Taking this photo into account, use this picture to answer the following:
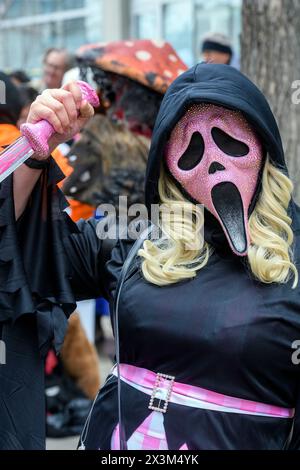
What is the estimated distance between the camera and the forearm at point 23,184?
1888 millimetres

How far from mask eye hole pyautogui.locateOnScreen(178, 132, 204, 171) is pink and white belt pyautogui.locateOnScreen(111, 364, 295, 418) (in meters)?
0.54

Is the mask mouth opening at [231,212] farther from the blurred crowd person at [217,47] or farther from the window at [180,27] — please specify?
the window at [180,27]

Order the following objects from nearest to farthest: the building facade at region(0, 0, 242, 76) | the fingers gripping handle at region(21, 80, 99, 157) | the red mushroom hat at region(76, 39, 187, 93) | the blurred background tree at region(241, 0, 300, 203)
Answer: the fingers gripping handle at region(21, 80, 99, 157) → the blurred background tree at region(241, 0, 300, 203) → the red mushroom hat at region(76, 39, 187, 93) → the building facade at region(0, 0, 242, 76)

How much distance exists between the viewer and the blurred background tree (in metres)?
3.34

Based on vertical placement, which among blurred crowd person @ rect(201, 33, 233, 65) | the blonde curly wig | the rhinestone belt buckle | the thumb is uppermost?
the thumb

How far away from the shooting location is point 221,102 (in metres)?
1.79

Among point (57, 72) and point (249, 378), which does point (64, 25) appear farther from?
point (249, 378)

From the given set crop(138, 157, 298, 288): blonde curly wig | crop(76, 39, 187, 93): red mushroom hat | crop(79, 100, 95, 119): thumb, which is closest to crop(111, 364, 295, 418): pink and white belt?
crop(138, 157, 298, 288): blonde curly wig

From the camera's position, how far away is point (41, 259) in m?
1.96

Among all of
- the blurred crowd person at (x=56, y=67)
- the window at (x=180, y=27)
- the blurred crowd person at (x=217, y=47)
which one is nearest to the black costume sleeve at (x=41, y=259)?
the blurred crowd person at (x=217, y=47)

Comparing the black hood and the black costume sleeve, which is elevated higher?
the black hood

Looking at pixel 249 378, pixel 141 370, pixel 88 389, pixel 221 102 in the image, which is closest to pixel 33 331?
pixel 141 370

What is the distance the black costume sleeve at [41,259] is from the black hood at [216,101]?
0.28 m

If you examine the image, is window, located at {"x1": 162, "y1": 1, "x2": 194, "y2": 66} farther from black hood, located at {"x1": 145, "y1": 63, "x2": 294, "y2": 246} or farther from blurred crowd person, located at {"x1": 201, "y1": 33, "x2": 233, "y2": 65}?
black hood, located at {"x1": 145, "y1": 63, "x2": 294, "y2": 246}
